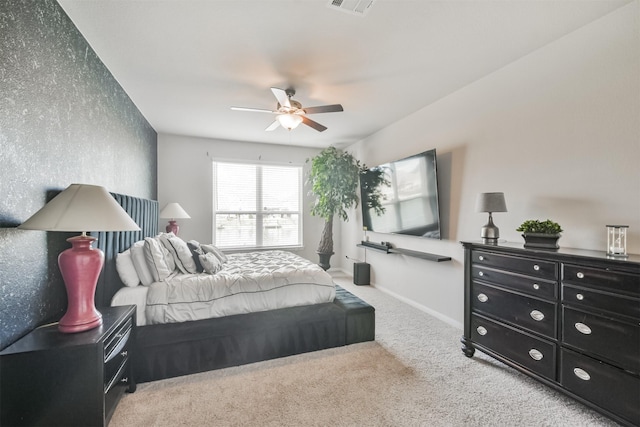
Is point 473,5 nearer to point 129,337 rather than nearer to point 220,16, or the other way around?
point 220,16

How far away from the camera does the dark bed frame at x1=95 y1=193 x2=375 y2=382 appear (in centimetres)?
218

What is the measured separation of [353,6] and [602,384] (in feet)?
9.36

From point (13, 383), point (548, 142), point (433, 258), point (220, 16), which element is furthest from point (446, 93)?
point (13, 383)

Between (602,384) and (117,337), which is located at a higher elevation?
(117,337)

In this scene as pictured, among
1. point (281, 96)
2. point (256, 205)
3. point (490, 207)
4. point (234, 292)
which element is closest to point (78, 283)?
point (234, 292)

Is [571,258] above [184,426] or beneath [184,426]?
above

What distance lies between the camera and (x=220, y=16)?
1.99 metres

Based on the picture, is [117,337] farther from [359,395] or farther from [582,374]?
[582,374]

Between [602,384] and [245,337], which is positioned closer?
[602,384]

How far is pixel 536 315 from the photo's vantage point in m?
2.01

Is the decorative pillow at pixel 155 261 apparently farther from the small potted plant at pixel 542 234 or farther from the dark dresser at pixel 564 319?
the small potted plant at pixel 542 234

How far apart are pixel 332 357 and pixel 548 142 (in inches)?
105

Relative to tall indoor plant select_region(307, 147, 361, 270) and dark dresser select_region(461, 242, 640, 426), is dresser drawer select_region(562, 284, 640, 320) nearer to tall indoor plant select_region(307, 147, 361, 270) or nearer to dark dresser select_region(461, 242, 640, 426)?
dark dresser select_region(461, 242, 640, 426)

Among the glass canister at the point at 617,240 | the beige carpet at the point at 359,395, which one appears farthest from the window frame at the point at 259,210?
the glass canister at the point at 617,240
